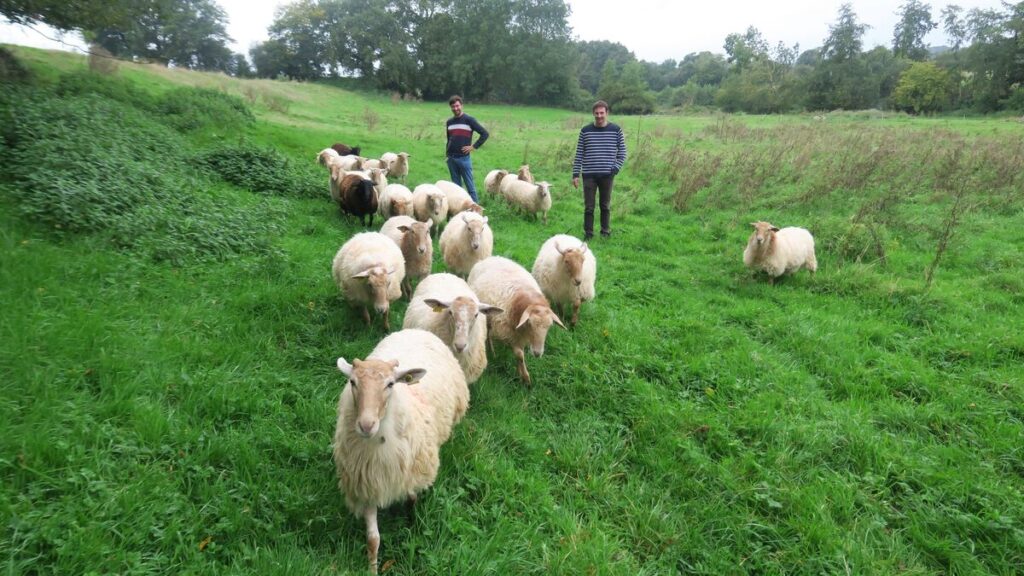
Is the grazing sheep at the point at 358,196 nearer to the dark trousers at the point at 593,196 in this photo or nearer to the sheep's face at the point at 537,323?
the dark trousers at the point at 593,196

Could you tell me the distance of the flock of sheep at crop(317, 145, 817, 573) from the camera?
2805 mm

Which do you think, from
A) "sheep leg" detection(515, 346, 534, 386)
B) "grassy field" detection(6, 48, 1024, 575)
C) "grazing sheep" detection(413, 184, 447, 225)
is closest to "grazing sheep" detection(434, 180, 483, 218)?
"grazing sheep" detection(413, 184, 447, 225)

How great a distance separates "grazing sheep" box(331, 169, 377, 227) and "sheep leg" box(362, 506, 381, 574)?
22.3ft

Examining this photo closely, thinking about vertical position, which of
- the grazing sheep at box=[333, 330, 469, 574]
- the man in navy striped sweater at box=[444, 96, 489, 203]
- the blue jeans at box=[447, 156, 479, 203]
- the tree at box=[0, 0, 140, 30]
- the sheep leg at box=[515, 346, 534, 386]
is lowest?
the sheep leg at box=[515, 346, 534, 386]

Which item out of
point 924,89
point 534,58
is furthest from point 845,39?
point 534,58

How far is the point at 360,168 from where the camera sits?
36.7ft

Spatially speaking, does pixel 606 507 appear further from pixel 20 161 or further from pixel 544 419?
pixel 20 161

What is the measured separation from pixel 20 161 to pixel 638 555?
825cm

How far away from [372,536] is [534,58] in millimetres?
58683

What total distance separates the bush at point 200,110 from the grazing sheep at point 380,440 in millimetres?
11265

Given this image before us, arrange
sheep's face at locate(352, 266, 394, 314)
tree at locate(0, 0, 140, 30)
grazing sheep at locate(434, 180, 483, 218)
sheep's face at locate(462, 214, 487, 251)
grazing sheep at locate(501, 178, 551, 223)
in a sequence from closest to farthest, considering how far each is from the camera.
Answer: sheep's face at locate(352, 266, 394, 314) < sheep's face at locate(462, 214, 487, 251) < tree at locate(0, 0, 140, 30) < grazing sheep at locate(434, 180, 483, 218) < grazing sheep at locate(501, 178, 551, 223)

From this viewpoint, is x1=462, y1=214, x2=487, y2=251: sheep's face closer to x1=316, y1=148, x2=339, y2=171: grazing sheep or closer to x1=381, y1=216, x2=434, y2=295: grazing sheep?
x1=381, y1=216, x2=434, y2=295: grazing sheep

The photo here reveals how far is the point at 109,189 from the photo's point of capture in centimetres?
586

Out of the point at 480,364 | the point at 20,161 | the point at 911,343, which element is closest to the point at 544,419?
the point at 480,364
